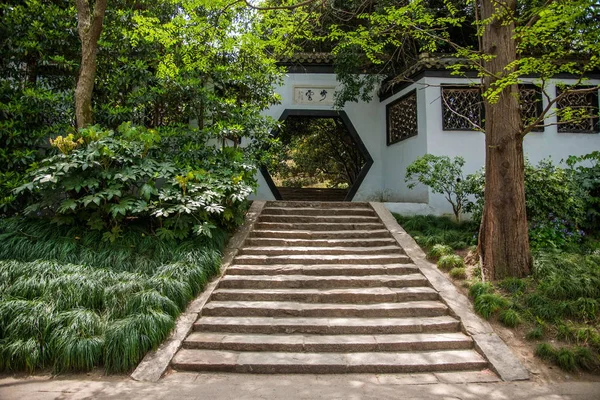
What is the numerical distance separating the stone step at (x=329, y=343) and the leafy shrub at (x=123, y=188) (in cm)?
160

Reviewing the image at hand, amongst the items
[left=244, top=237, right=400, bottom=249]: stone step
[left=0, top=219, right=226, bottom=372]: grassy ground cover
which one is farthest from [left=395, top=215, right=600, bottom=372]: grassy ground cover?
[left=0, top=219, right=226, bottom=372]: grassy ground cover

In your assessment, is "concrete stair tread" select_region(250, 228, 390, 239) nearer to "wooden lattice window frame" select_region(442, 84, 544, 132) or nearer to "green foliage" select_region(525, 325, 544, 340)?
"green foliage" select_region(525, 325, 544, 340)

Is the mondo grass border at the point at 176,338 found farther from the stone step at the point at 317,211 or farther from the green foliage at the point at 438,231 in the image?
the green foliage at the point at 438,231

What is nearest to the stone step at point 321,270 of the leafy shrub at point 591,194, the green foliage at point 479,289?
the green foliage at point 479,289

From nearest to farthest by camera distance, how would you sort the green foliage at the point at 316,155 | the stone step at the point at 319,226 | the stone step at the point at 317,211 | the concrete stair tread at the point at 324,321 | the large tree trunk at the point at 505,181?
the concrete stair tread at the point at 324,321
the large tree trunk at the point at 505,181
the stone step at the point at 319,226
the stone step at the point at 317,211
the green foliage at the point at 316,155

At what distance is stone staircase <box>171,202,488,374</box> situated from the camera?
11.0 ft

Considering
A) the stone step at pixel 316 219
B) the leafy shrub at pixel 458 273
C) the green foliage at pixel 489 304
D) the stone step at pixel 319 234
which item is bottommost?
the green foliage at pixel 489 304

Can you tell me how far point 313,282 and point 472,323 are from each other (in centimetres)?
188

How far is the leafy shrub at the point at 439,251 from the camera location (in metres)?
5.25

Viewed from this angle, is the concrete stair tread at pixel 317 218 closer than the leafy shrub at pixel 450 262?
No

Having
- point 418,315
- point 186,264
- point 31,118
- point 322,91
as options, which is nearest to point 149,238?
point 186,264

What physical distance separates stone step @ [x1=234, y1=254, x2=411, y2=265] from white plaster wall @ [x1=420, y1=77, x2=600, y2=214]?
10.5ft

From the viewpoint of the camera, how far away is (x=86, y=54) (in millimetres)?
5516

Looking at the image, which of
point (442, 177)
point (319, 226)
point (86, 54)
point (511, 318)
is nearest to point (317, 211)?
point (319, 226)
